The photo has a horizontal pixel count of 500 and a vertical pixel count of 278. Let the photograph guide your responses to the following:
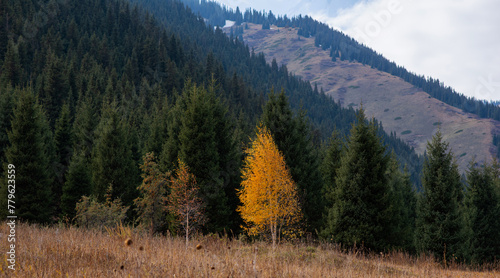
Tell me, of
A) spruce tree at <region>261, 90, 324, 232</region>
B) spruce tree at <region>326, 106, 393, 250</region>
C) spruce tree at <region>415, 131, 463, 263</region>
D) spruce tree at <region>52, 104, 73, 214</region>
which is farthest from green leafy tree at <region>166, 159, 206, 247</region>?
spruce tree at <region>52, 104, 73, 214</region>

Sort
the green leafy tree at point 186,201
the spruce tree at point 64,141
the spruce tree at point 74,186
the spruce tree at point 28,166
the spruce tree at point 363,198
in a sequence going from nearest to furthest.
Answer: the spruce tree at point 363,198
the green leafy tree at point 186,201
the spruce tree at point 28,166
the spruce tree at point 74,186
the spruce tree at point 64,141

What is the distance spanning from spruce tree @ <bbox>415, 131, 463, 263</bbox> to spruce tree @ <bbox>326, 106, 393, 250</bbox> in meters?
6.33

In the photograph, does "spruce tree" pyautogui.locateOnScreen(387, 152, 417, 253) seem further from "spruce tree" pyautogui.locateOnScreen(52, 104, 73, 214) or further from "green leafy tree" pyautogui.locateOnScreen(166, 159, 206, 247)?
"spruce tree" pyautogui.locateOnScreen(52, 104, 73, 214)

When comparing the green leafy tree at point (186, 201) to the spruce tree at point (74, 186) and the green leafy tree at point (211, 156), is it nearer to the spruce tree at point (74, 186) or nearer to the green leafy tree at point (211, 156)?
the green leafy tree at point (211, 156)

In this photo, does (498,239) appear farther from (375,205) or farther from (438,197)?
(375,205)

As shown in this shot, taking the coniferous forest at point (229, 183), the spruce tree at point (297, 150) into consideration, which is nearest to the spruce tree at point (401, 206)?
the coniferous forest at point (229, 183)

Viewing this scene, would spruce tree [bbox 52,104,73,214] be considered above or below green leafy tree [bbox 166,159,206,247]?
above

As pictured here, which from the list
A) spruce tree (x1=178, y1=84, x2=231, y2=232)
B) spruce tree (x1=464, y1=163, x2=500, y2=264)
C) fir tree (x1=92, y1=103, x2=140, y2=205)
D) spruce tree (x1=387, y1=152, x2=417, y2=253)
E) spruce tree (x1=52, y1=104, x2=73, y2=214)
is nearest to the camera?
spruce tree (x1=387, y1=152, x2=417, y2=253)

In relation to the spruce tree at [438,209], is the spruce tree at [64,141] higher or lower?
higher

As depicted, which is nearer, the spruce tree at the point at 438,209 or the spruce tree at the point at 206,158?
the spruce tree at the point at 438,209

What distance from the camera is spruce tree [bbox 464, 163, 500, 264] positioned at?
101ft

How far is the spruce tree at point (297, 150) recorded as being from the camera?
86.1 feet

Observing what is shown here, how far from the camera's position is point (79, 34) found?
11394cm

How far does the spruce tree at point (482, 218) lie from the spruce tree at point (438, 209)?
823cm
